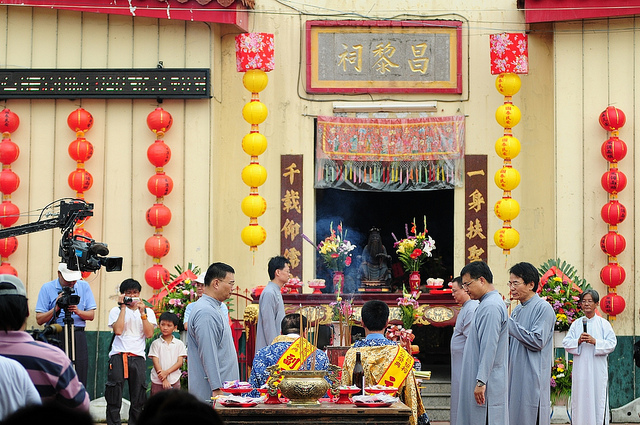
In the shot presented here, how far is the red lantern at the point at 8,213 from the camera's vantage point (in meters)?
10.5

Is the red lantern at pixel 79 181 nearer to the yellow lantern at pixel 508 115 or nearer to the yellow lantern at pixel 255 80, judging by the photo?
the yellow lantern at pixel 255 80

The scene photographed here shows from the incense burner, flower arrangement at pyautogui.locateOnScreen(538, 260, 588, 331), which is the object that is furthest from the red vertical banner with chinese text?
the incense burner

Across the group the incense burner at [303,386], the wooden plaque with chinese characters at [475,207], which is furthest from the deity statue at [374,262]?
the incense burner at [303,386]

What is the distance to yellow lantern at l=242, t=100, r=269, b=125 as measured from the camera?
1038 cm

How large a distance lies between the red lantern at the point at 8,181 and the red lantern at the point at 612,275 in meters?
6.57

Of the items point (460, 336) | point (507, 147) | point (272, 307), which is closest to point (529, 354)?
point (460, 336)

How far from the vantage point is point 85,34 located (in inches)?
427

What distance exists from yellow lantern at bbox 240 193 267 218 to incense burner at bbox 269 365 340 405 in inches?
198

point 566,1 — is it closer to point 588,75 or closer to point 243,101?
point 588,75

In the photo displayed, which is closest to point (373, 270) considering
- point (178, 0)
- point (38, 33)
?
point (178, 0)

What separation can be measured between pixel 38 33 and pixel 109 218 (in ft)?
7.54

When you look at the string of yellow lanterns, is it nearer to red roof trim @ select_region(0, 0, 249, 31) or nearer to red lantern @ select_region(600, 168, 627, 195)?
red lantern @ select_region(600, 168, 627, 195)

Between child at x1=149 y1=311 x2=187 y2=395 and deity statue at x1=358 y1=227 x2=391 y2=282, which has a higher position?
deity statue at x1=358 y1=227 x2=391 y2=282

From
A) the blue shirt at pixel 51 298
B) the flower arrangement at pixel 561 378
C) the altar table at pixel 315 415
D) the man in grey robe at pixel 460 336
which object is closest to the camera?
the altar table at pixel 315 415
